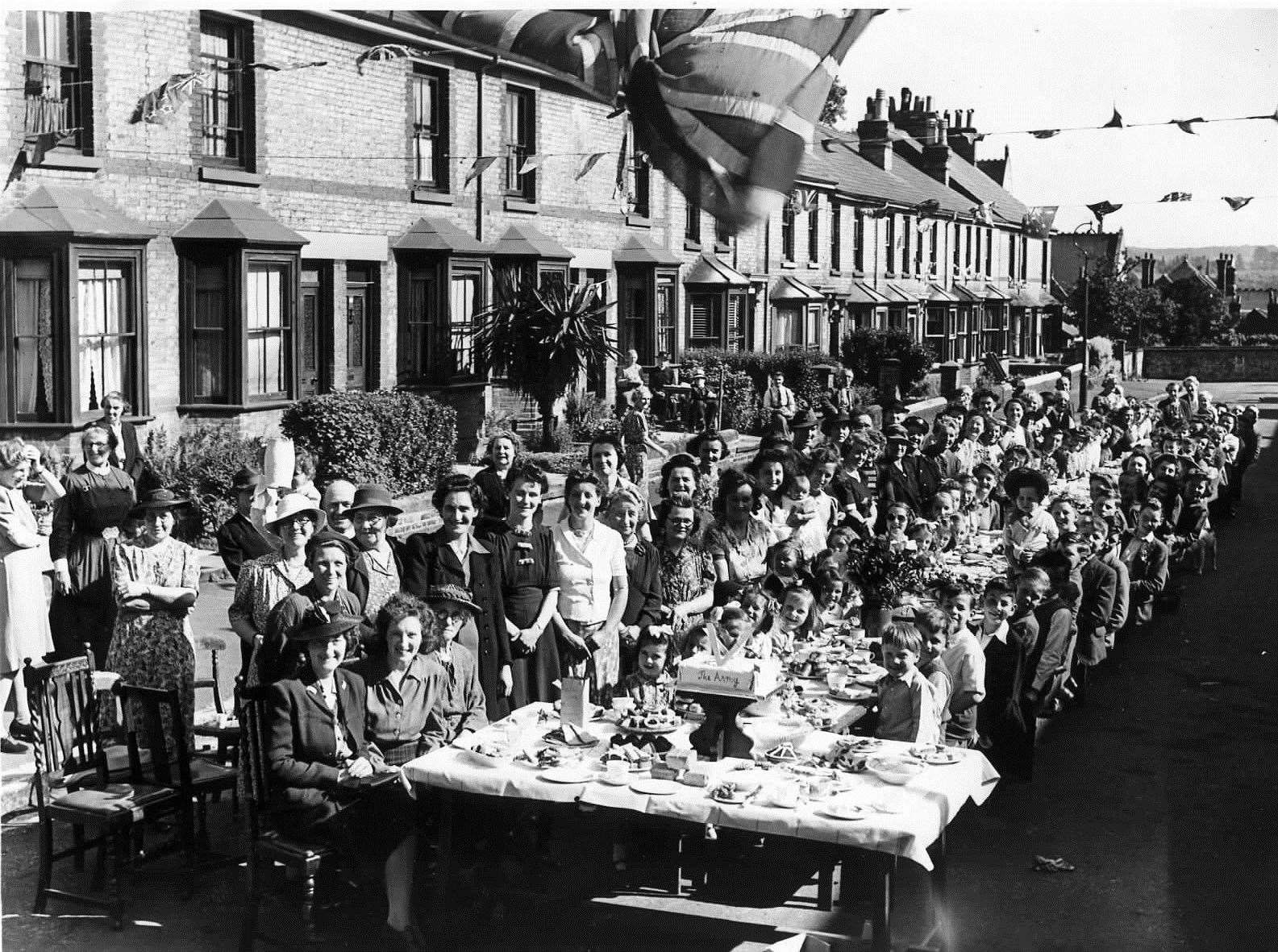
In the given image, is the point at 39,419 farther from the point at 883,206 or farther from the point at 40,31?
the point at 883,206

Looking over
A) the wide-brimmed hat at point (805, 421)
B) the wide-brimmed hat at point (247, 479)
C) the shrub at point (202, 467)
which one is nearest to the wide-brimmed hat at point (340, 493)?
the wide-brimmed hat at point (247, 479)

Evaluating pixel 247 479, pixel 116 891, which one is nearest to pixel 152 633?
→ pixel 116 891

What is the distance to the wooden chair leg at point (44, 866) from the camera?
192 inches

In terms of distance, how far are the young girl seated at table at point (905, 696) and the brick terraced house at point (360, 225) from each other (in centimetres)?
210

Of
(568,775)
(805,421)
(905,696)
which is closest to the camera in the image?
(568,775)

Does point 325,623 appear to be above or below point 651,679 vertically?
above

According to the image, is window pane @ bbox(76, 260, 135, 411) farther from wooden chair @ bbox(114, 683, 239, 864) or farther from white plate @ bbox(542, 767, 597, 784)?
white plate @ bbox(542, 767, 597, 784)

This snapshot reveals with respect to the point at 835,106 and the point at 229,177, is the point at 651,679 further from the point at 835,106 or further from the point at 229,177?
the point at 229,177

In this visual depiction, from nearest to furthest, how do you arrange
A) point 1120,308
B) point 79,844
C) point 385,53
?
point 79,844
point 385,53
point 1120,308

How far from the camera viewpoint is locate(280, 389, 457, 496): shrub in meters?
7.91

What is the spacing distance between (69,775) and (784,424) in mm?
4543

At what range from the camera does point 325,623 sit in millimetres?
4957

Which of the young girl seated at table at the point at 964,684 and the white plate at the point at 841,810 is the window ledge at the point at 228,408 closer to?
the young girl seated at table at the point at 964,684

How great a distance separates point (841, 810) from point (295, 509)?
8.55ft
